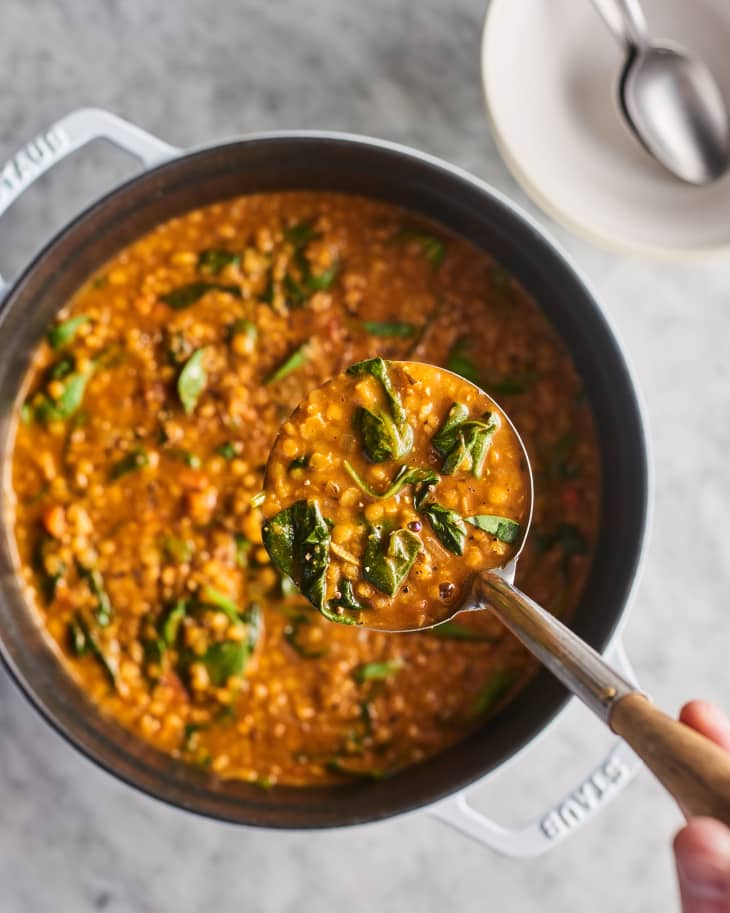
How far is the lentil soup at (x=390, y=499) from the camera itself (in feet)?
6.63

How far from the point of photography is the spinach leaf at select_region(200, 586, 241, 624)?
306 centimetres

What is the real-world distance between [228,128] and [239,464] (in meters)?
1.03

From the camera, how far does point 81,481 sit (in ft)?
10.1

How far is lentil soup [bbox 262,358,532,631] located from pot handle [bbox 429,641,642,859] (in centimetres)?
97

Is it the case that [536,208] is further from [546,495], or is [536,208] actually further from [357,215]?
[546,495]

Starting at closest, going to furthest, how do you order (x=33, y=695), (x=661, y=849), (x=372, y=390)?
(x=372, y=390) → (x=33, y=695) → (x=661, y=849)

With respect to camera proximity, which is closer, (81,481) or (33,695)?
(33,695)

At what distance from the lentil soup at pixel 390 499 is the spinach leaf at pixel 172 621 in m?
1.09

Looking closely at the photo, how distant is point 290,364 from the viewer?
10.1ft

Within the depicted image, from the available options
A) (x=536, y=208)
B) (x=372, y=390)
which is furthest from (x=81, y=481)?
(x=536, y=208)

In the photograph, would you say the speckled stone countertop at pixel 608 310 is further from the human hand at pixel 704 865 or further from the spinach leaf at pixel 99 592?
the human hand at pixel 704 865

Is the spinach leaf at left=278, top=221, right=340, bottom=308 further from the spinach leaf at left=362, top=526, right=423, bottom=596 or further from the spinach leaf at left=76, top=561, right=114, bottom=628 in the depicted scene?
the spinach leaf at left=362, top=526, right=423, bottom=596

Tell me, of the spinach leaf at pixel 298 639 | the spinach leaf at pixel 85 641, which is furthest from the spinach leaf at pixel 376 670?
the spinach leaf at pixel 85 641

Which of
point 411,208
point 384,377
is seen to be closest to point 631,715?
point 384,377
